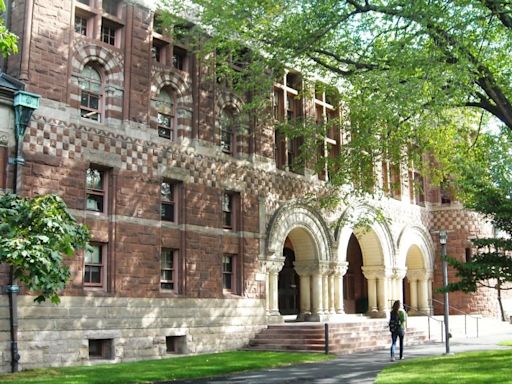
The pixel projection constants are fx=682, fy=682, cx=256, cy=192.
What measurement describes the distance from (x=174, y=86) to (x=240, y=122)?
3158mm

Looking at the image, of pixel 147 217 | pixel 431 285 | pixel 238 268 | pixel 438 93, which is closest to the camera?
pixel 438 93

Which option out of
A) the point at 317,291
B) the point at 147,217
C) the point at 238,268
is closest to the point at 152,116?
the point at 147,217

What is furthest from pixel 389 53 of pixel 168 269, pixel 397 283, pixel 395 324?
pixel 397 283

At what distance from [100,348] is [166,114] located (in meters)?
7.67

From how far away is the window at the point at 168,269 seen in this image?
70.2ft

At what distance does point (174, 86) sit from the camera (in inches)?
879

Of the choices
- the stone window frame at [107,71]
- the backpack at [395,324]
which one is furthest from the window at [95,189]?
the backpack at [395,324]

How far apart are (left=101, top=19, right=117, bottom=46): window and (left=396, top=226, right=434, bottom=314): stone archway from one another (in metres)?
19.9

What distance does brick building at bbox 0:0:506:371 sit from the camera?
18.2 metres

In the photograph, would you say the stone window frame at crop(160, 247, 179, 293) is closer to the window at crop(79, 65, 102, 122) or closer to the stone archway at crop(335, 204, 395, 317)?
the window at crop(79, 65, 102, 122)

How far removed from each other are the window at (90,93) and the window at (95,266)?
3811mm

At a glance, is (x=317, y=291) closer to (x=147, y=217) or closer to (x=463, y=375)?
(x=147, y=217)

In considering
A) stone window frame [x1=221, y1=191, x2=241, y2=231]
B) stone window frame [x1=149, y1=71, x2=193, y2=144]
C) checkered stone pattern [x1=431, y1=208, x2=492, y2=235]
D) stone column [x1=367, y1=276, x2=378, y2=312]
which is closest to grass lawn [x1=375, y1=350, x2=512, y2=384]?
stone window frame [x1=221, y1=191, x2=241, y2=231]

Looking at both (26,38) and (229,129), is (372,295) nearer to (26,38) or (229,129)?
(229,129)
